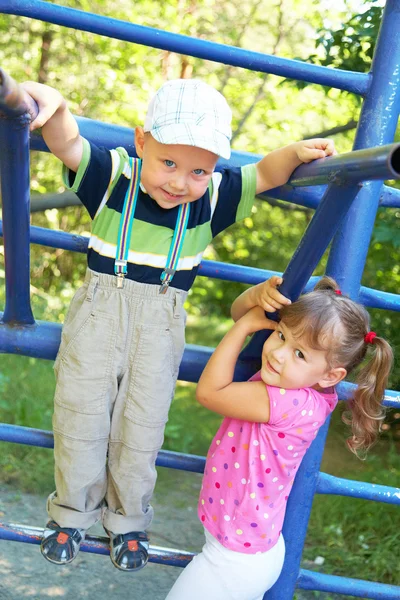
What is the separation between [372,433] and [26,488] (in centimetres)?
192

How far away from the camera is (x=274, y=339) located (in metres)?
1.54

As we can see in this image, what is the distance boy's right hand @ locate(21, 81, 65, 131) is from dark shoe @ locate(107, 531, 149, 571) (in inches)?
35.4

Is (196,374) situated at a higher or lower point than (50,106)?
lower

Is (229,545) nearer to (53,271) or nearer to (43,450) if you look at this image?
(43,450)

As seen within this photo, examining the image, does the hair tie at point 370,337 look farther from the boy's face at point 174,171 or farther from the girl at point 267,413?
the boy's face at point 174,171

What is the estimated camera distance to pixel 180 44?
59.0 inches

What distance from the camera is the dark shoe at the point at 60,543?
5.20ft

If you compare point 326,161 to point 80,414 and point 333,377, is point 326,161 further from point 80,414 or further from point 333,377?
point 80,414

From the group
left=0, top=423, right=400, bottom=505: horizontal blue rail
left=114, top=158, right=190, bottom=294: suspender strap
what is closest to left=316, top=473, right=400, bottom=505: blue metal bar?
left=0, top=423, right=400, bottom=505: horizontal blue rail

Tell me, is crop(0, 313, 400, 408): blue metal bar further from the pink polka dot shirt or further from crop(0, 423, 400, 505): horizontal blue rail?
crop(0, 423, 400, 505): horizontal blue rail

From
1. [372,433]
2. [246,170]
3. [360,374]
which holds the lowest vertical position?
[372,433]

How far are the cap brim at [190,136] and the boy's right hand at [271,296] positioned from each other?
27 centimetres

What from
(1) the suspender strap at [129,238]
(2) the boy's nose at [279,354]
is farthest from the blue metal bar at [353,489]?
(1) the suspender strap at [129,238]

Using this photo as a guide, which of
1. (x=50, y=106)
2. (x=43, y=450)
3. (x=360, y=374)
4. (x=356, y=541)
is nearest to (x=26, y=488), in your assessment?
(x=43, y=450)
